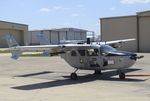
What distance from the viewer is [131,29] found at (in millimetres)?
48781

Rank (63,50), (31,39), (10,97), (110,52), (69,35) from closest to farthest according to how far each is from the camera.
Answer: (10,97), (110,52), (63,50), (31,39), (69,35)

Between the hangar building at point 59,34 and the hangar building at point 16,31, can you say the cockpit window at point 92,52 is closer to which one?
the hangar building at point 16,31

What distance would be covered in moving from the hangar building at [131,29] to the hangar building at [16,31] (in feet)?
121

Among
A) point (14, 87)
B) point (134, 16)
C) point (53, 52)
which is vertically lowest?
point (14, 87)

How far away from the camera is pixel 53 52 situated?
18953 mm

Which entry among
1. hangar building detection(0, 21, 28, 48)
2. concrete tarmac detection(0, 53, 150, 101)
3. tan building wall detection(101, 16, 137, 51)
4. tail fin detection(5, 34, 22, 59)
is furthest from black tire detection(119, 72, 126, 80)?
hangar building detection(0, 21, 28, 48)

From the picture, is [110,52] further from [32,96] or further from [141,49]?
[141,49]

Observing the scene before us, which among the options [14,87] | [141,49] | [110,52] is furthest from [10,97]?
[141,49]

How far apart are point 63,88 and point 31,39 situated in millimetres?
87086

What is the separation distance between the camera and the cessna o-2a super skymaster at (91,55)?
675 inches

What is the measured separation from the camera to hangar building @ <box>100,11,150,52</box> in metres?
47.5

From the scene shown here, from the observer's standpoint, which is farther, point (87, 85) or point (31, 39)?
point (31, 39)

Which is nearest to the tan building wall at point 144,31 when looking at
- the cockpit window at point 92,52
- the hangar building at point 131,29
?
the hangar building at point 131,29

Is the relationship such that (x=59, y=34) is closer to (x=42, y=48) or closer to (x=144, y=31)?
(x=144, y=31)
